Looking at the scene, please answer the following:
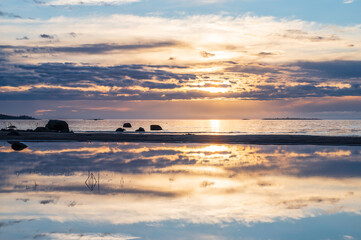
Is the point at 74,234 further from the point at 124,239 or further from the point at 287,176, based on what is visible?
the point at 287,176

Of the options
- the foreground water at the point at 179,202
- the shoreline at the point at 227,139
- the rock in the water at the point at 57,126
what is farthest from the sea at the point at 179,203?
the rock in the water at the point at 57,126

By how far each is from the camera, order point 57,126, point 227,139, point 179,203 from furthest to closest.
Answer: point 57,126 → point 227,139 → point 179,203

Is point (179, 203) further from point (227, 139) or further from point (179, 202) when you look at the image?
point (227, 139)

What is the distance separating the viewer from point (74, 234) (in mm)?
9797

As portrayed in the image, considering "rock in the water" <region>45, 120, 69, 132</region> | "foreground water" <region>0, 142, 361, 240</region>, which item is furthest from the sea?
"rock in the water" <region>45, 120, 69, 132</region>

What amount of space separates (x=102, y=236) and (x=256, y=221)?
4456 millimetres

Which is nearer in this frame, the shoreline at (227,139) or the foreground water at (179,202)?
the foreground water at (179,202)

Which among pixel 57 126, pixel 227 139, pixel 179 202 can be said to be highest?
pixel 57 126

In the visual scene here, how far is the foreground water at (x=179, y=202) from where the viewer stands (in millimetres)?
10133

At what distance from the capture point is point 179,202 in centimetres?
1355

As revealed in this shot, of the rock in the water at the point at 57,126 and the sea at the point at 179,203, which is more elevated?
the rock in the water at the point at 57,126

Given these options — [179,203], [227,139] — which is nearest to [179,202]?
[179,203]

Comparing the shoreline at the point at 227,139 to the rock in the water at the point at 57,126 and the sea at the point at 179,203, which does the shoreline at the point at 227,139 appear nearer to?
the rock in the water at the point at 57,126

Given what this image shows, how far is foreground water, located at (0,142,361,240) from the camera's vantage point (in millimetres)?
10133
